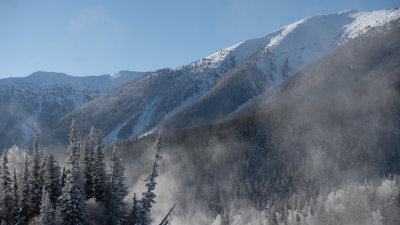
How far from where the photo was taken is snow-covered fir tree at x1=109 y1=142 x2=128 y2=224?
4906 centimetres

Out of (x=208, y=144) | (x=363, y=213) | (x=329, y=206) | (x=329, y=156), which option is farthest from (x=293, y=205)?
(x=208, y=144)

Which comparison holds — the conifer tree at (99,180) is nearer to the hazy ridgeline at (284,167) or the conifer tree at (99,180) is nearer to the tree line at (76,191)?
the tree line at (76,191)

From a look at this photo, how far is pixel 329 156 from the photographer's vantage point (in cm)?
17062

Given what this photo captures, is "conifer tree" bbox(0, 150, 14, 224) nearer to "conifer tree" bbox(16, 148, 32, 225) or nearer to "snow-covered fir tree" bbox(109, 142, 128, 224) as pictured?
"conifer tree" bbox(16, 148, 32, 225)

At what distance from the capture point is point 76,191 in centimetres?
4041

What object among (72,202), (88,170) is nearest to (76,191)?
(72,202)

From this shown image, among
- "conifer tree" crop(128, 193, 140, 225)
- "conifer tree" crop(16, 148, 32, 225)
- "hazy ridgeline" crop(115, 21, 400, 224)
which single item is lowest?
"hazy ridgeline" crop(115, 21, 400, 224)

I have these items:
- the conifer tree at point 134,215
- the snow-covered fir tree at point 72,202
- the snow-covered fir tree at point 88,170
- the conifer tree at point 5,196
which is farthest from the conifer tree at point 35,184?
the conifer tree at point 134,215

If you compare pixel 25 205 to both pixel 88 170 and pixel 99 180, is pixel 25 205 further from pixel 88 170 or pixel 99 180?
pixel 99 180

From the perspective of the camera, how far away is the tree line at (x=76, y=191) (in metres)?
40.9

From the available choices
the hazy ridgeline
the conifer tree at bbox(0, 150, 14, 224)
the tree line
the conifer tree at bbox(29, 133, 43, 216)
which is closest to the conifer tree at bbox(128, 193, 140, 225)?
the tree line

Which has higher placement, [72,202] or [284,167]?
[72,202]

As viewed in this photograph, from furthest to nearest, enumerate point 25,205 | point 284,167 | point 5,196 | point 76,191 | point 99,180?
point 284,167 → point 99,180 → point 5,196 → point 25,205 → point 76,191

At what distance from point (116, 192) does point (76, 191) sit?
1052 centimetres
